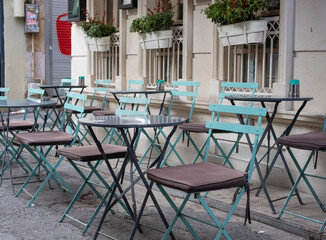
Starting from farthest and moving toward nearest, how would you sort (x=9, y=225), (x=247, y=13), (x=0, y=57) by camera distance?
(x=0, y=57) → (x=247, y=13) → (x=9, y=225)

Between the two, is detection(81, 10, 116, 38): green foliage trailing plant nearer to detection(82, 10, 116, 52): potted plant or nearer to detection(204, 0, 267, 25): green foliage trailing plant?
detection(82, 10, 116, 52): potted plant

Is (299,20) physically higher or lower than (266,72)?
higher

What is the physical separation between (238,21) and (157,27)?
186 centimetres

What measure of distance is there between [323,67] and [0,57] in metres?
12.3

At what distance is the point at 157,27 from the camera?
809 centimetres

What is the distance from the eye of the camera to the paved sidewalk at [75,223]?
455cm

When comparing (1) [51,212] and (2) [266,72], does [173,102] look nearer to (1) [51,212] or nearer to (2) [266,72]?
(2) [266,72]

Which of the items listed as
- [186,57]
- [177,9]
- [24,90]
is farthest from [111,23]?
[24,90]

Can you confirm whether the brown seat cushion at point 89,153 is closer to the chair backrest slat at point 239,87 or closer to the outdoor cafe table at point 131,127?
the outdoor cafe table at point 131,127

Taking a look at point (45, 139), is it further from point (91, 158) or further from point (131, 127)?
point (131, 127)

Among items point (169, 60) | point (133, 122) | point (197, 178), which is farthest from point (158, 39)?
point (197, 178)

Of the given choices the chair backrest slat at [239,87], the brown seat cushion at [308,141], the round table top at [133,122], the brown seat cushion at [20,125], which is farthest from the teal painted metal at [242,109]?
the brown seat cushion at [20,125]

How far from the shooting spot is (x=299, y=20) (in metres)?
6.04

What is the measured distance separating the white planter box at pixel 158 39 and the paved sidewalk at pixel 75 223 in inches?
114
